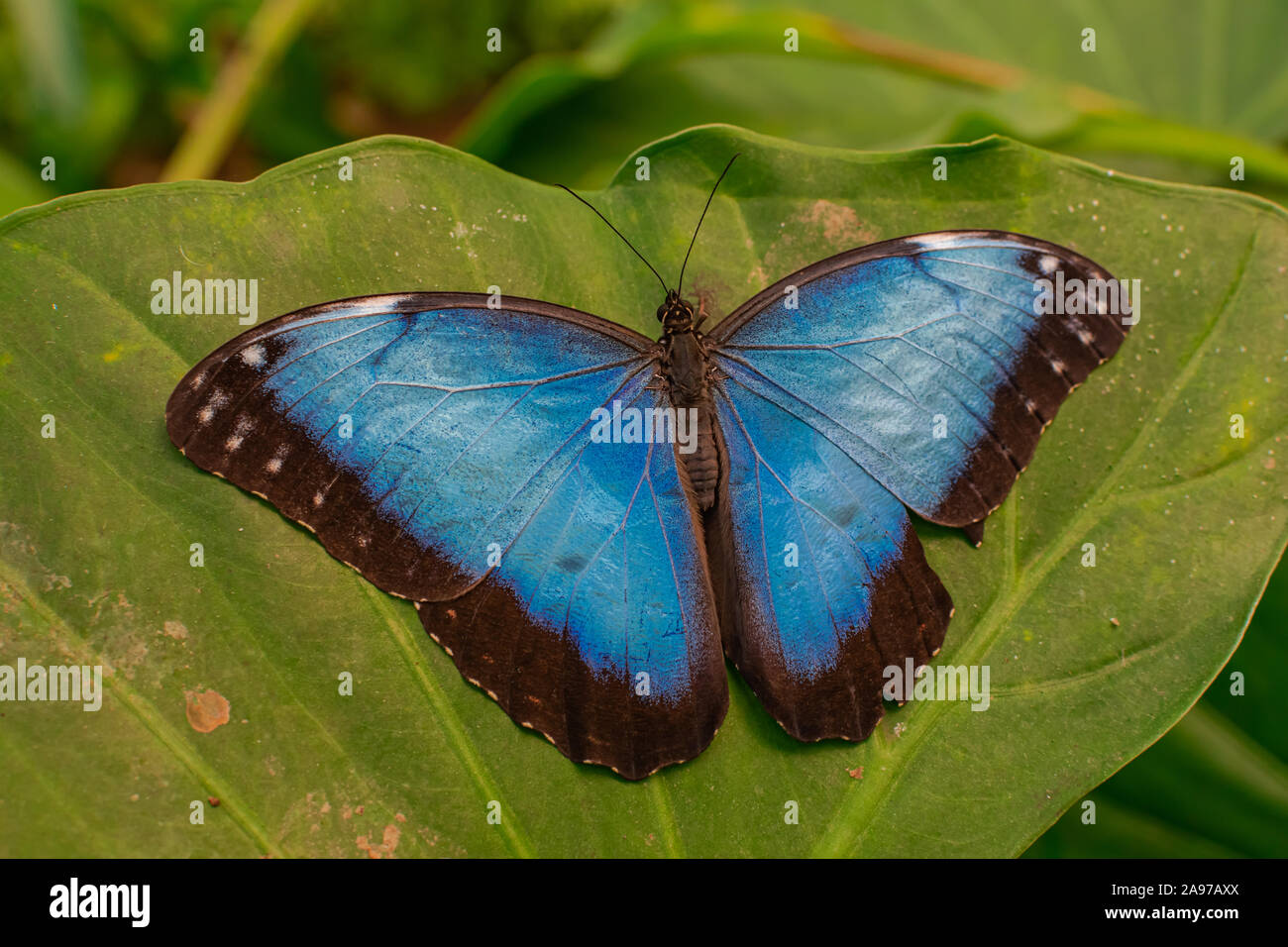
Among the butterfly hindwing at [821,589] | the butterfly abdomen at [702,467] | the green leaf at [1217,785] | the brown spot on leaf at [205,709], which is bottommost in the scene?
the green leaf at [1217,785]

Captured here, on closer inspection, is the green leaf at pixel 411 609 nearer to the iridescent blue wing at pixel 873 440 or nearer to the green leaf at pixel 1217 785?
the iridescent blue wing at pixel 873 440

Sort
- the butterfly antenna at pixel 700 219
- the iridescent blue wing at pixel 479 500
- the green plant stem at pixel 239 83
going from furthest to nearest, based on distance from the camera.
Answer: the green plant stem at pixel 239 83, the butterfly antenna at pixel 700 219, the iridescent blue wing at pixel 479 500

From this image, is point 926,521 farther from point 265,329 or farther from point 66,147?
point 66,147

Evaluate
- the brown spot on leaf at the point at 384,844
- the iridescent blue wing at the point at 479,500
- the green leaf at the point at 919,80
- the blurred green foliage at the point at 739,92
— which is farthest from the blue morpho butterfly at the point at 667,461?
the green leaf at the point at 919,80

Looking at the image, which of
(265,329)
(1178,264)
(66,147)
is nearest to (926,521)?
(1178,264)

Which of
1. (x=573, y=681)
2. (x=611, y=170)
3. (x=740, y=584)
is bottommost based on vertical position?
(x=573, y=681)

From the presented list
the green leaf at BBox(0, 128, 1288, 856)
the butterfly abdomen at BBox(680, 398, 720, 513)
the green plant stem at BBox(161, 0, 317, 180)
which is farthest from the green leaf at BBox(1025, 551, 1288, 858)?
the green plant stem at BBox(161, 0, 317, 180)

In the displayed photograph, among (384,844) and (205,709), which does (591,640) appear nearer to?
(384,844)

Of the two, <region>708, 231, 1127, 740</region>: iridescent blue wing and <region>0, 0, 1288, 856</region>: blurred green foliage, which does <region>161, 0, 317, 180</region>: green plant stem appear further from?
<region>708, 231, 1127, 740</region>: iridescent blue wing
